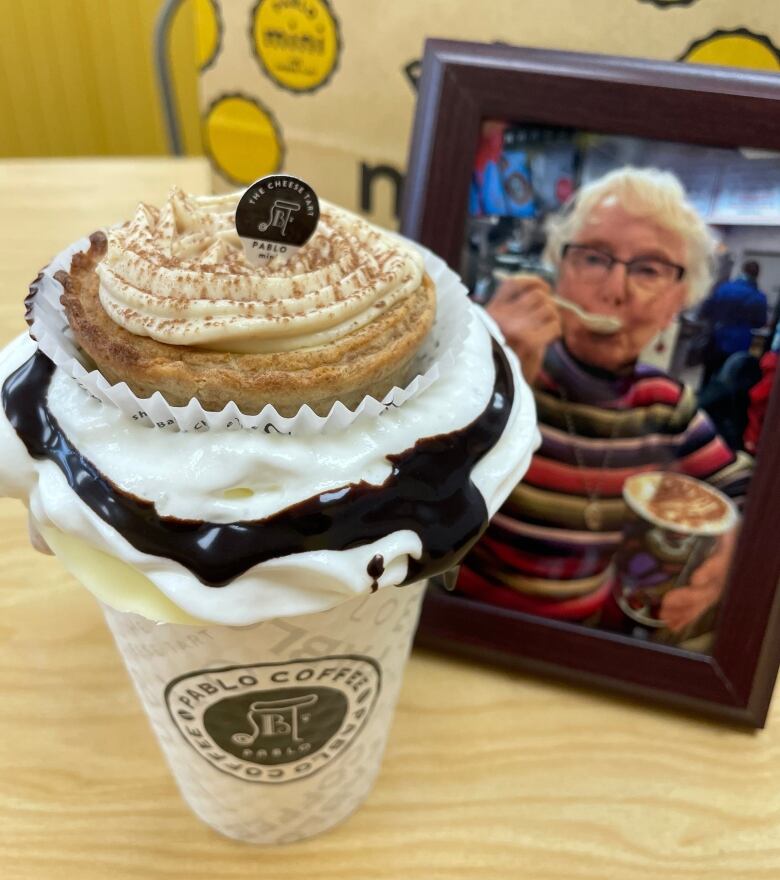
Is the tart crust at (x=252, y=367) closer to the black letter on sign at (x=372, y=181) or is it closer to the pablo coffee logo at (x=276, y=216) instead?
the pablo coffee logo at (x=276, y=216)

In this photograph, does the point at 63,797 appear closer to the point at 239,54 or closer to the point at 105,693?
the point at 105,693

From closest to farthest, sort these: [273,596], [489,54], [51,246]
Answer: [273,596] → [489,54] → [51,246]

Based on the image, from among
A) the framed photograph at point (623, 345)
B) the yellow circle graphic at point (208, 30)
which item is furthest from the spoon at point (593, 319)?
the yellow circle graphic at point (208, 30)

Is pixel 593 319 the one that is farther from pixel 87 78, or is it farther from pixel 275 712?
pixel 87 78

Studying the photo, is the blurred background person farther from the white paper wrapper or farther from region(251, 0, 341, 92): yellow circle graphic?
region(251, 0, 341, 92): yellow circle graphic

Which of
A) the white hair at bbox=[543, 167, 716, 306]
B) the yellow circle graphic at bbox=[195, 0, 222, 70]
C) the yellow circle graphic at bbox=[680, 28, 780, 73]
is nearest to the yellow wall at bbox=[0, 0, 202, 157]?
the yellow circle graphic at bbox=[195, 0, 222, 70]

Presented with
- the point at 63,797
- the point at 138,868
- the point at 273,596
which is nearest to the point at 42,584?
the point at 63,797
